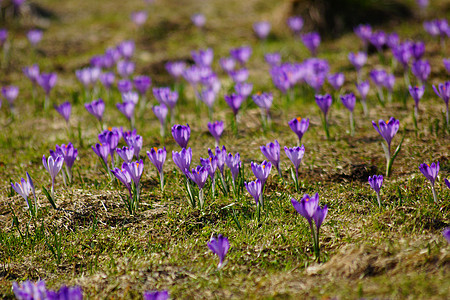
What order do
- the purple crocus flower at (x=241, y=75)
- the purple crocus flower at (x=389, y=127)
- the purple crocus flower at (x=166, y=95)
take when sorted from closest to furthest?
1. the purple crocus flower at (x=389, y=127)
2. the purple crocus flower at (x=166, y=95)
3. the purple crocus flower at (x=241, y=75)

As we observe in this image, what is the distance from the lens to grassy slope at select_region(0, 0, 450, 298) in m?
2.59

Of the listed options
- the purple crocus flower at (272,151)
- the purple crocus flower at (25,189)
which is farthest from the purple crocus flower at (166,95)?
the purple crocus flower at (25,189)

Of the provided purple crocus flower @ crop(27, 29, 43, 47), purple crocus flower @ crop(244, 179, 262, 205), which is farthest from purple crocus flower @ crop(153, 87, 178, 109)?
purple crocus flower @ crop(27, 29, 43, 47)

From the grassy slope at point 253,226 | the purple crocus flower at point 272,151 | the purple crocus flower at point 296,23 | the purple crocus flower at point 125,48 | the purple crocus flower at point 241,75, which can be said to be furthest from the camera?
the purple crocus flower at point 296,23

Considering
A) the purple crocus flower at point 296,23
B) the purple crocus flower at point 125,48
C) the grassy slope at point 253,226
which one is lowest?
the grassy slope at point 253,226

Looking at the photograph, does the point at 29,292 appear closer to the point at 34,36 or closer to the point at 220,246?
the point at 220,246

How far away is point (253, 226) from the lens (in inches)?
123

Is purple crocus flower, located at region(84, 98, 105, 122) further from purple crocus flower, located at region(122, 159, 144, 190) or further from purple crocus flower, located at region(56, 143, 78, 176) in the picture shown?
purple crocus flower, located at region(122, 159, 144, 190)

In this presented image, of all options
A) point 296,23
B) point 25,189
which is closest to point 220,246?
point 25,189

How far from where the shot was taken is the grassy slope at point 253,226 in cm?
259

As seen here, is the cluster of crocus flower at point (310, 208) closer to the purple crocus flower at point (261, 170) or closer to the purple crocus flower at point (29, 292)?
the purple crocus flower at point (261, 170)

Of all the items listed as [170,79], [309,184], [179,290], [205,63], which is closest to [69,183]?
[179,290]

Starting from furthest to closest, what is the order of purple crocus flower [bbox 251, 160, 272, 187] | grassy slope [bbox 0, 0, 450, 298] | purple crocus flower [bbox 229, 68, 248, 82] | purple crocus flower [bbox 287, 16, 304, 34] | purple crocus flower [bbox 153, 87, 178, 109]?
purple crocus flower [bbox 287, 16, 304, 34] < purple crocus flower [bbox 229, 68, 248, 82] < purple crocus flower [bbox 153, 87, 178, 109] < purple crocus flower [bbox 251, 160, 272, 187] < grassy slope [bbox 0, 0, 450, 298]

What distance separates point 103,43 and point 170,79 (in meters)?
1.99
